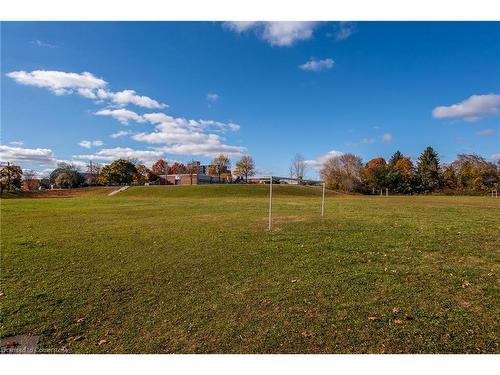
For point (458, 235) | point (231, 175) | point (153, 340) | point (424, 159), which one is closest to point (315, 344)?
point (153, 340)

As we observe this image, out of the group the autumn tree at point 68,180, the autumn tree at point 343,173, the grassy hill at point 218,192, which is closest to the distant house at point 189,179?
the autumn tree at point 68,180

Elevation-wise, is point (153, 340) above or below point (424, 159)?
below

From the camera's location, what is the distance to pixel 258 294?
17.6 ft

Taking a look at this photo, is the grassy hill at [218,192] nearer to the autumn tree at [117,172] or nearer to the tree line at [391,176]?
the tree line at [391,176]

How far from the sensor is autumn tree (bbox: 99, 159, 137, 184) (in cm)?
8275

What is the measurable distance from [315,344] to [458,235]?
29.2ft

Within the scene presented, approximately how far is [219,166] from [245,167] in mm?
11201

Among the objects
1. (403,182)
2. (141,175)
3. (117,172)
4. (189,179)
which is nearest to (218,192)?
(117,172)

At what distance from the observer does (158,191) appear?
180ft

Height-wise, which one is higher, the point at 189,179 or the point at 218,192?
the point at 189,179

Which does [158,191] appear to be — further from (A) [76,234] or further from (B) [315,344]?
(B) [315,344]

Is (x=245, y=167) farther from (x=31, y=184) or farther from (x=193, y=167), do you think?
(x=31, y=184)

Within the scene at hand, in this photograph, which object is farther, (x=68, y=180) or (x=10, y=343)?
(x=68, y=180)

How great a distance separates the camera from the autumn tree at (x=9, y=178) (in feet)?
204
